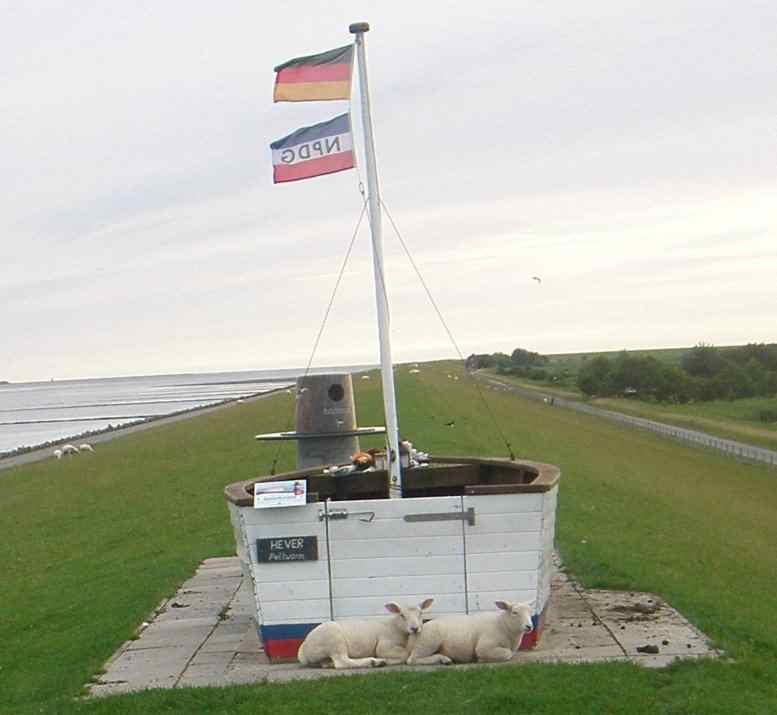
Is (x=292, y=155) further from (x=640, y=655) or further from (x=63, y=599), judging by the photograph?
(x=63, y=599)

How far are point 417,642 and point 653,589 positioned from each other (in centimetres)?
399

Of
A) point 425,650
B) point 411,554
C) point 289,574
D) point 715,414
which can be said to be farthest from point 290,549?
point 715,414

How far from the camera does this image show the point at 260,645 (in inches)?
426

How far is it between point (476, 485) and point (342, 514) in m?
2.45

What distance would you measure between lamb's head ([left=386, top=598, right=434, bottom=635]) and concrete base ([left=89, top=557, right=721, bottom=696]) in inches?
12.6

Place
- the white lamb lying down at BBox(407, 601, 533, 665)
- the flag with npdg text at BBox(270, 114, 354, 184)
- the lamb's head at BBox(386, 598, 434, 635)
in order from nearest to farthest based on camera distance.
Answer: the lamb's head at BBox(386, 598, 434, 635), the white lamb lying down at BBox(407, 601, 533, 665), the flag with npdg text at BBox(270, 114, 354, 184)

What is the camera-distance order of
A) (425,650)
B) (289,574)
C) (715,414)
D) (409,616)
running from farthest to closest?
(715,414)
(289,574)
(425,650)
(409,616)

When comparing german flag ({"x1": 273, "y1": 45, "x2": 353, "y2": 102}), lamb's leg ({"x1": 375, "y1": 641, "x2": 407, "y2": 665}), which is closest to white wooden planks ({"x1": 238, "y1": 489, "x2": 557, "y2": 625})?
lamb's leg ({"x1": 375, "y1": 641, "x2": 407, "y2": 665})

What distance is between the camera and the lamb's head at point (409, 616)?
9.52 metres

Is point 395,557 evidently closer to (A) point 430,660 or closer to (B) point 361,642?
(B) point 361,642

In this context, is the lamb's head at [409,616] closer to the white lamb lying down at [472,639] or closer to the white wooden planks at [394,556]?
the white lamb lying down at [472,639]

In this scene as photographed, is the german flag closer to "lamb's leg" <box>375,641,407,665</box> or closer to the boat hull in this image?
the boat hull

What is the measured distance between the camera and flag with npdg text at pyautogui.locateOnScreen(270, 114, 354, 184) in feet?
35.5

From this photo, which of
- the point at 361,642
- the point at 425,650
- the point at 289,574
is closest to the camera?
the point at 425,650
